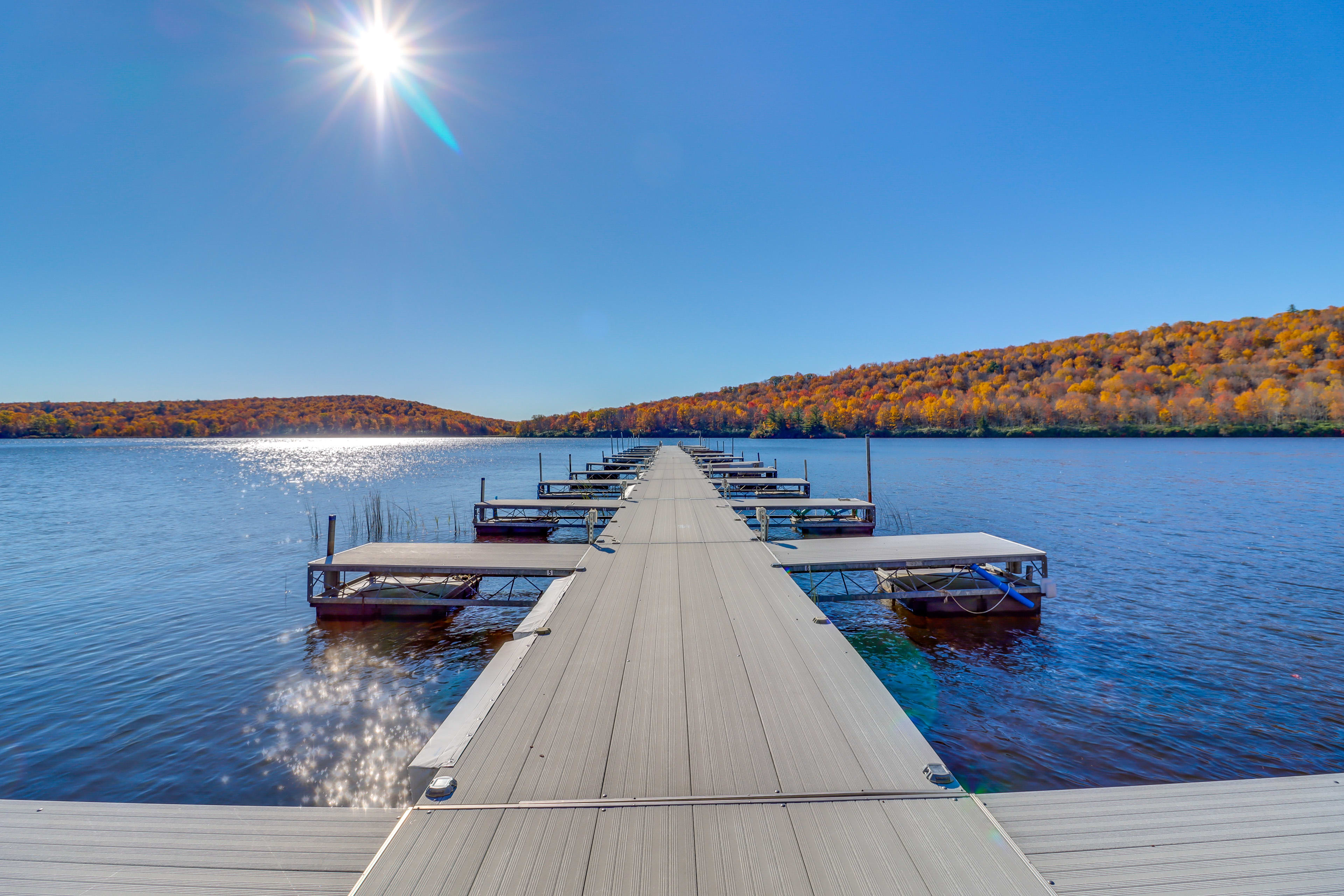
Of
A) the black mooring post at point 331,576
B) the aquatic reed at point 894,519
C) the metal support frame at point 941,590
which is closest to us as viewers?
the metal support frame at point 941,590

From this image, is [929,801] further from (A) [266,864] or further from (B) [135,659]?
(B) [135,659]

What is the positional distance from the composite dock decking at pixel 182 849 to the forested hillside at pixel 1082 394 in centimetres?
6365

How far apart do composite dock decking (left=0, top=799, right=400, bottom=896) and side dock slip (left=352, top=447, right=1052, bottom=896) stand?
405 mm

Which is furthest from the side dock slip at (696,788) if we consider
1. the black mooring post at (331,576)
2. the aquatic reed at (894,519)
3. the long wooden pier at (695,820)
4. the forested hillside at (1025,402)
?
the forested hillside at (1025,402)

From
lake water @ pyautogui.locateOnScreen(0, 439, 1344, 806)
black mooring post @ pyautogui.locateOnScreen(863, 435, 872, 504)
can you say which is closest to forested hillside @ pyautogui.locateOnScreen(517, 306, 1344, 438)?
black mooring post @ pyautogui.locateOnScreen(863, 435, 872, 504)

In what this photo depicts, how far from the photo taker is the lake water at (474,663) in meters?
5.71

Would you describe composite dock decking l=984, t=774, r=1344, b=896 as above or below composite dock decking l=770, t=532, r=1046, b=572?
below

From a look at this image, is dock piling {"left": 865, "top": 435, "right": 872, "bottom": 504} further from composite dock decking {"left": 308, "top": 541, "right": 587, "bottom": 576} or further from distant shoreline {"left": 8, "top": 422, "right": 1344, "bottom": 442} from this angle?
distant shoreline {"left": 8, "top": 422, "right": 1344, "bottom": 442}

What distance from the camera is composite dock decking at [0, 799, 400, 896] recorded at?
265 centimetres

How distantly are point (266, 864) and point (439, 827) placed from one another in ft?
3.05

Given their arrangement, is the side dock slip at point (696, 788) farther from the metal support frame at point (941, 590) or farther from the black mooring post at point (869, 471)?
the black mooring post at point (869, 471)

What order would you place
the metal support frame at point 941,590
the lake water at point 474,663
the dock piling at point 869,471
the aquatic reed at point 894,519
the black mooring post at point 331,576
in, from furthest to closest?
1. the aquatic reed at point 894,519
2. the dock piling at point 869,471
3. the black mooring post at point 331,576
4. the metal support frame at point 941,590
5. the lake water at point 474,663

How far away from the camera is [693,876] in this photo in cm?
242

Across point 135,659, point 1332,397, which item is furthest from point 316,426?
point 1332,397
